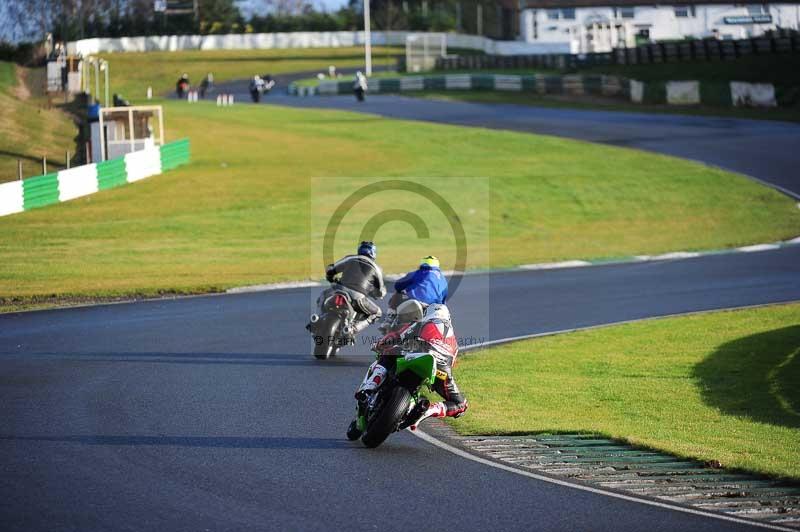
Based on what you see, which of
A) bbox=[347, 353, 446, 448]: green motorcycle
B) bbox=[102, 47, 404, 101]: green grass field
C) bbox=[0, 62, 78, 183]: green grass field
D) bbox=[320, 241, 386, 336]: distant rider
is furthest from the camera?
bbox=[102, 47, 404, 101]: green grass field

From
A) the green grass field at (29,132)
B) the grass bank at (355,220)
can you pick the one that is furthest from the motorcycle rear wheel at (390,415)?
the green grass field at (29,132)

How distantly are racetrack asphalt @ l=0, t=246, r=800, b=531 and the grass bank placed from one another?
4907 millimetres

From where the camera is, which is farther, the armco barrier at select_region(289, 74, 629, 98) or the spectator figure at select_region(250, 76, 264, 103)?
the spectator figure at select_region(250, 76, 264, 103)

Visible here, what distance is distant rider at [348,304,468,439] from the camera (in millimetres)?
10031

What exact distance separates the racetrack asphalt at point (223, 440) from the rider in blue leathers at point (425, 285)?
135cm

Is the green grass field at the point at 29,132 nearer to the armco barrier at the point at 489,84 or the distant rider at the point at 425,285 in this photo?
the armco barrier at the point at 489,84

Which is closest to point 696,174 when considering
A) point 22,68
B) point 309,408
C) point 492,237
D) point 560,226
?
point 560,226

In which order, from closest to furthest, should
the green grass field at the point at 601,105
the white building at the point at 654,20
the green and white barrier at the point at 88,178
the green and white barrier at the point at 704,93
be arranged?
the green and white barrier at the point at 88,178 < the green grass field at the point at 601,105 < the green and white barrier at the point at 704,93 < the white building at the point at 654,20

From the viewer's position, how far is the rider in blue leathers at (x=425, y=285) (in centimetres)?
1068

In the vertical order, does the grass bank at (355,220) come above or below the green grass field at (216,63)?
below

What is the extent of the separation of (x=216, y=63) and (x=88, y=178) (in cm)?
6912

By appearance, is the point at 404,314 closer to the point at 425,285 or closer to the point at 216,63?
the point at 425,285

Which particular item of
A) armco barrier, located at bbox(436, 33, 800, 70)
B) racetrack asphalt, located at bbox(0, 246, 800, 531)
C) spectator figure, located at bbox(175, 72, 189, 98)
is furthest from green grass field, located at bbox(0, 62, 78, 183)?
armco barrier, located at bbox(436, 33, 800, 70)

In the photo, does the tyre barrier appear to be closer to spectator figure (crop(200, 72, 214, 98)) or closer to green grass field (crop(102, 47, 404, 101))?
spectator figure (crop(200, 72, 214, 98))
